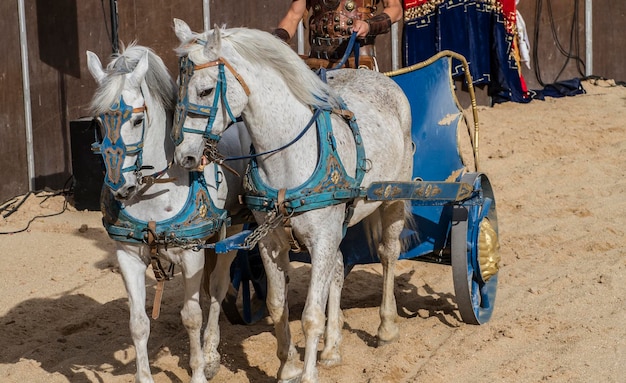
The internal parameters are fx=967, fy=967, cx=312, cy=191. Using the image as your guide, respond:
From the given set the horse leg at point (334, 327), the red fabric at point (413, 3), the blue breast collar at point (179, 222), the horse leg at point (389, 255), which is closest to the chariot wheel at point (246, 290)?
the horse leg at point (334, 327)

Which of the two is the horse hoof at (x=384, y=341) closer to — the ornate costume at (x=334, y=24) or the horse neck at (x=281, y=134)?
the horse neck at (x=281, y=134)

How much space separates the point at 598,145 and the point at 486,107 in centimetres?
154

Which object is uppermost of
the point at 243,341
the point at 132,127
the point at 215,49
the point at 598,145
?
the point at 215,49

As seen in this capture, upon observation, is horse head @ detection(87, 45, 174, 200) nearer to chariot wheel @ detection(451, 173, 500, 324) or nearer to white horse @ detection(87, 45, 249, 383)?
white horse @ detection(87, 45, 249, 383)

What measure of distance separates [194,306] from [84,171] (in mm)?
4847

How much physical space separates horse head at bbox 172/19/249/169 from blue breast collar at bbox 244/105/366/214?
355 millimetres

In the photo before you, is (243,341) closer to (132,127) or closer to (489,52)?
(132,127)

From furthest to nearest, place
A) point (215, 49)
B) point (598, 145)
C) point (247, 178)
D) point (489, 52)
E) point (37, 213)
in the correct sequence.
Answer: point (489, 52) → point (598, 145) → point (37, 213) → point (247, 178) → point (215, 49)

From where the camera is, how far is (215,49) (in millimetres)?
4289

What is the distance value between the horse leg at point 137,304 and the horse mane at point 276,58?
1.05 meters

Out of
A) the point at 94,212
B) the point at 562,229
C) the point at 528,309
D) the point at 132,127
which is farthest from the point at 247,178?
the point at 94,212

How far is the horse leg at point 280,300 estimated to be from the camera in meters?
4.83

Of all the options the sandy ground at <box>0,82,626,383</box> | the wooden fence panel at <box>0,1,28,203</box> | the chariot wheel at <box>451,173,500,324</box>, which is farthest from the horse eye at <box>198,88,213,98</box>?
the wooden fence panel at <box>0,1,28,203</box>

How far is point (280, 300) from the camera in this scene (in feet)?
16.1
